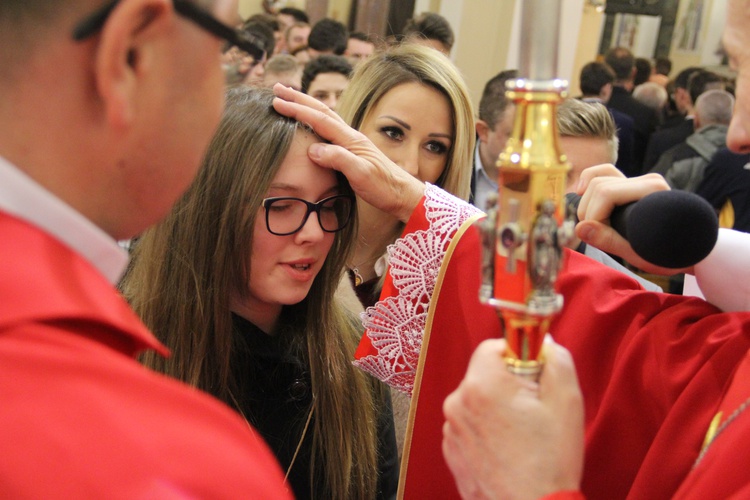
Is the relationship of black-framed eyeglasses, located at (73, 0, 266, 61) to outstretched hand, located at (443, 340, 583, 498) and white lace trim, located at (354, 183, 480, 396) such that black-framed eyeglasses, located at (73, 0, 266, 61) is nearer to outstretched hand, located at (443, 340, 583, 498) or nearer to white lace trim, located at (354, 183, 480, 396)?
outstretched hand, located at (443, 340, 583, 498)

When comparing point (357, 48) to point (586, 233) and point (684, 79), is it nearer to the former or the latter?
point (684, 79)

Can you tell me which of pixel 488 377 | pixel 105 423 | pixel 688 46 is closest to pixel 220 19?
pixel 105 423

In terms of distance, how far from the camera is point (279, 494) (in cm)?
74

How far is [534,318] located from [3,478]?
55 centimetres

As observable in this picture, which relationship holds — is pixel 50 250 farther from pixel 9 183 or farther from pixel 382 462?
pixel 382 462

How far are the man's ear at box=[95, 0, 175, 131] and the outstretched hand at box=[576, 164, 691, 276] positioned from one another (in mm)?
855

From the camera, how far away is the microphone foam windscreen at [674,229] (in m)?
1.14

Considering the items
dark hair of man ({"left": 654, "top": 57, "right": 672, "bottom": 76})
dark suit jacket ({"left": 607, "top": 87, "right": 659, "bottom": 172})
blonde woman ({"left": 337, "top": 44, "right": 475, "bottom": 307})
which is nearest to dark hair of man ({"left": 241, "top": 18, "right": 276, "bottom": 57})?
blonde woman ({"left": 337, "top": 44, "right": 475, "bottom": 307})

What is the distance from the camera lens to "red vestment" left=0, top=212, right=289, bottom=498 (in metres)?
0.63

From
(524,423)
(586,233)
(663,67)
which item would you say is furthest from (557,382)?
(663,67)

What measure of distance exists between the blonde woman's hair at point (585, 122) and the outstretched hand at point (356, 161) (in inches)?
60.6

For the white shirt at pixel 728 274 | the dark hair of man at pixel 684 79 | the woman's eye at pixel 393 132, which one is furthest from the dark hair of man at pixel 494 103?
the dark hair of man at pixel 684 79

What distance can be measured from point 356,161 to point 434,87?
1121 millimetres

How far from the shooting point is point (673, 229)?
114 cm
